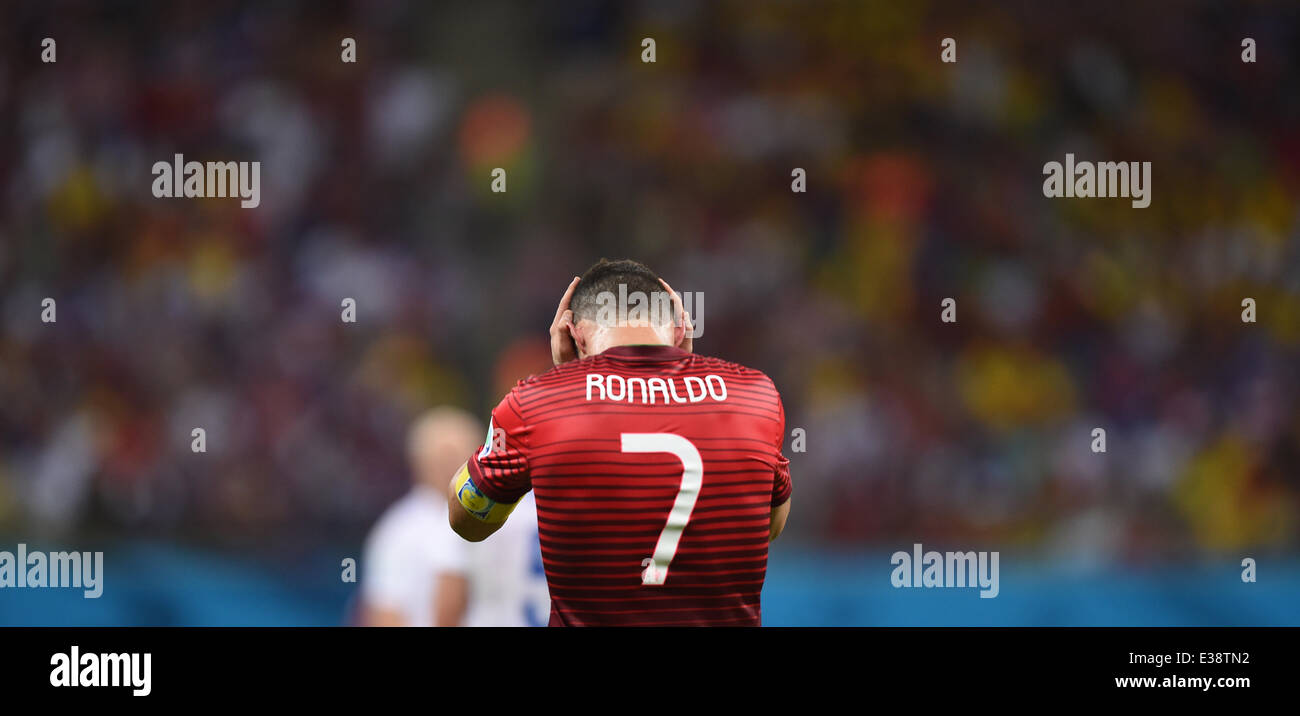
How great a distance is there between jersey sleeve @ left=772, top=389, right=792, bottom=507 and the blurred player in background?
4.89 ft

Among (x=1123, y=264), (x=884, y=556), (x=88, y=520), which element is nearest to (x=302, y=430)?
(x=88, y=520)

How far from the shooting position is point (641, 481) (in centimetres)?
197

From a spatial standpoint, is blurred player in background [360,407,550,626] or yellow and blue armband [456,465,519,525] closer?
yellow and blue armband [456,465,519,525]

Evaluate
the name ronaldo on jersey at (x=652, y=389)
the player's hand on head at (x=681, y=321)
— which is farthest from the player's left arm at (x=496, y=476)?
the player's hand on head at (x=681, y=321)

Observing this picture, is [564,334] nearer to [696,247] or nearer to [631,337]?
[631,337]

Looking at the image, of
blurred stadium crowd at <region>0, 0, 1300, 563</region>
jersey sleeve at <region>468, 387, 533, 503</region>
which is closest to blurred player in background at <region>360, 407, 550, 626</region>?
jersey sleeve at <region>468, 387, 533, 503</region>

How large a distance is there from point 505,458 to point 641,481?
0.82 feet

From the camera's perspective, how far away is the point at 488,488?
2086 mm

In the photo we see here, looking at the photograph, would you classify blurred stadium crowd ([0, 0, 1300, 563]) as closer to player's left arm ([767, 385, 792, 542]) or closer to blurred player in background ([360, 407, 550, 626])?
blurred player in background ([360, 407, 550, 626])

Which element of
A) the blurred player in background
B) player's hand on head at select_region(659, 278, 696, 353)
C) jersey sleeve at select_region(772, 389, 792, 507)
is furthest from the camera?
the blurred player in background

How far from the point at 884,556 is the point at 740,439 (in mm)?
4660

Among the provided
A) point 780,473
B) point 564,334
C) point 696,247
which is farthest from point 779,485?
point 696,247

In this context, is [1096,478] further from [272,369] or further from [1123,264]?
[272,369]

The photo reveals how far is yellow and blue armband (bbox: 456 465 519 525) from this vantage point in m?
2.11
